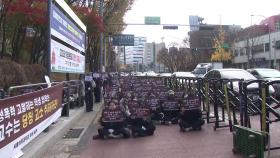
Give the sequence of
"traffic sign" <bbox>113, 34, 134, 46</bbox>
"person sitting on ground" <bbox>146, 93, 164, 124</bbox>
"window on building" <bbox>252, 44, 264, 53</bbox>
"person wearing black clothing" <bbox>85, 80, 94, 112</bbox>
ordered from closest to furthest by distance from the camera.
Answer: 1. "person sitting on ground" <bbox>146, 93, 164, 124</bbox>
2. "person wearing black clothing" <bbox>85, 80, 94, 112</bbox>
3. "traffic sign" <bbox>113, 34, 134, 46</bbox>
4. "window on building" <bbox>252, 44, 264, 53</bbox>

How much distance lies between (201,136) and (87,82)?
7.96 meters

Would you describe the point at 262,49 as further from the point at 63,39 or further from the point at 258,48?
the point at 63,39

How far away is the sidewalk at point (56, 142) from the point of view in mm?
8844

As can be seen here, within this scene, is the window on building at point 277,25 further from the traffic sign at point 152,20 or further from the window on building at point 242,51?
the traffic sign at point 152,20

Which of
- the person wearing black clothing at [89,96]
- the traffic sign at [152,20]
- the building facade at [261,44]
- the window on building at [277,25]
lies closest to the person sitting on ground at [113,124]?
the person wearing black clothing at [89,96]

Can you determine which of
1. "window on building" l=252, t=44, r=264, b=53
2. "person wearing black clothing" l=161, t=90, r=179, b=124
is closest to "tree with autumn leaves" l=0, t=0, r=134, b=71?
"person wearing black clothing" l=161, t=90, r=179, b=124

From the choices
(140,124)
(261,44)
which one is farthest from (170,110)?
(261,44)

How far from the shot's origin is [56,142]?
35.1 feet

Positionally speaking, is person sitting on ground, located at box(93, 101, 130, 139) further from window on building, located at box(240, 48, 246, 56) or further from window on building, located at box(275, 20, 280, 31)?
window on building, located at box(275, 20, 280, 31)

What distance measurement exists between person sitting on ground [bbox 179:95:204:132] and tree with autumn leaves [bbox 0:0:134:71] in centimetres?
421

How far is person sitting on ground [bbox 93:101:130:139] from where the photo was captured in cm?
1125

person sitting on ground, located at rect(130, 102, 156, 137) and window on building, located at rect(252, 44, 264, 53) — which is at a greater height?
window on building, located at rect(252, 44, 264, 53)

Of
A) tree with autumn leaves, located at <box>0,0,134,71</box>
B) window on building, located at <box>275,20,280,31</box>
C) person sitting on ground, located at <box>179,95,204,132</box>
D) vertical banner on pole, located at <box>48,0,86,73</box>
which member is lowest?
person sitting on ground, located at <box>179,95,204,132</box>

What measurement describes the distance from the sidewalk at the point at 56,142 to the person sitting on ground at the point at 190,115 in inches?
100
